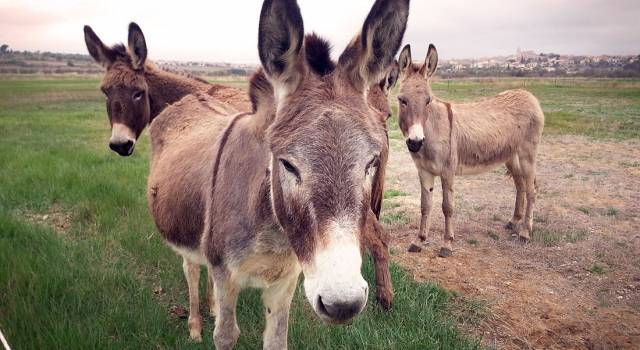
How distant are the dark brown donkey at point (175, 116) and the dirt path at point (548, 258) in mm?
1248

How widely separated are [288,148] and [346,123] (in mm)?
265

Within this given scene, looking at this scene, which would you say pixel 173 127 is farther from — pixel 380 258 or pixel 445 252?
pixel 445 252

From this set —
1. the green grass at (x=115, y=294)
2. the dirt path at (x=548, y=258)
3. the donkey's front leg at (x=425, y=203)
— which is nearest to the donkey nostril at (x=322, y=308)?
the green grass at (x=115, y=294)

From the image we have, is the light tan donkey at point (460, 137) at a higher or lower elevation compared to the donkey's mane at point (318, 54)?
lower

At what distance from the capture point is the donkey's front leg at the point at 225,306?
2.22 meters

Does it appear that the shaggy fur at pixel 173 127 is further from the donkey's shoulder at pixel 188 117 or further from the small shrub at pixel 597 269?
the small shrub at pixel 597 269

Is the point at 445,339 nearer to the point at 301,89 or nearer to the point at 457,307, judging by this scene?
the point at 457,307

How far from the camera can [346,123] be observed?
1583mm

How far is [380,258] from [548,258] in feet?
9.29

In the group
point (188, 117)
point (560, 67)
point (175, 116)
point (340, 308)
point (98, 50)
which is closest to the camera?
point (340, 308)

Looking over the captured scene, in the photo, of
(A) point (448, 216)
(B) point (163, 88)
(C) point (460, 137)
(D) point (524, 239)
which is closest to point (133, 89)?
(B) point (163, 88)

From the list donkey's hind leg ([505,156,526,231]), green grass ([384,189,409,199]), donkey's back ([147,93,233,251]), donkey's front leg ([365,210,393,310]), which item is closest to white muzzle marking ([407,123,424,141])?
donkey's front leg ([365,210,393,310])

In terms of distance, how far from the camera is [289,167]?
5.16 ft

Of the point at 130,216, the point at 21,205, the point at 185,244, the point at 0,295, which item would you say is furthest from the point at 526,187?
the point at 21,205
